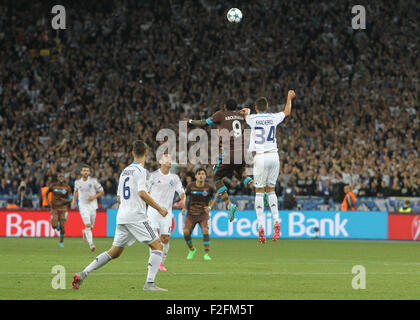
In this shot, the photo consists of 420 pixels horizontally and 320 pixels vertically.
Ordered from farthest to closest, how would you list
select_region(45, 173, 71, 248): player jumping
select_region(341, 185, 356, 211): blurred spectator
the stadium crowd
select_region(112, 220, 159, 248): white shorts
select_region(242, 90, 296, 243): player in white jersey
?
the stadium crowd < select_region(341, 185, 356, 211): blurred spectator < select_region(45, 173, 71, 248): player jumping < select_region(242, 90, 296, 243): player in white jersey < select_region(112, 220, 159, 248): white shorts

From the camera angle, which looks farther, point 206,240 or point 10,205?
point 10,205

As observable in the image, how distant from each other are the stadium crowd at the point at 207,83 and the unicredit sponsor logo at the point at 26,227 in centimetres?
149

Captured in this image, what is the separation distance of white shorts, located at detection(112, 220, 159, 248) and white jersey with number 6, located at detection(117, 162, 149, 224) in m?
0.09

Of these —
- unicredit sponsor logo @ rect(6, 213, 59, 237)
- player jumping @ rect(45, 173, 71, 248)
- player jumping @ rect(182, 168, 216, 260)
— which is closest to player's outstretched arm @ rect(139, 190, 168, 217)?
player jumping @ rect(182, 168, 216, 260)

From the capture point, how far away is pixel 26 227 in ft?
108

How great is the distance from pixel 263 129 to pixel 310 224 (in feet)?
59.4

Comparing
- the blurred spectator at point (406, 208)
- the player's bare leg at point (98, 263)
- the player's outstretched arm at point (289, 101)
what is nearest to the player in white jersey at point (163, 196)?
the player's outstretched arm at point (289, 101)

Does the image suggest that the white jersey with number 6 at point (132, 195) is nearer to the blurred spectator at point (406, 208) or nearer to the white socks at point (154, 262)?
the white socks at point (154, 262)

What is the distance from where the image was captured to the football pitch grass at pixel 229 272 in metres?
12.9

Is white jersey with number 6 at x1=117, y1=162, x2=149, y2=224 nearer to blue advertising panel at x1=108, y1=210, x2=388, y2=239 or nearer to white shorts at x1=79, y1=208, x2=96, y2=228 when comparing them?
white shorts at x1=79, y1=208, x2=96, y2=228

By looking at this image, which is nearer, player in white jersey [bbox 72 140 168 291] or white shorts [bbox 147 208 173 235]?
player in white jersey [bbox 72 140 168 291]

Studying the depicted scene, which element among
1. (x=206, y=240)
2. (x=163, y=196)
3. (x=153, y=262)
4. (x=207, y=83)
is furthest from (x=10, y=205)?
(x=153, y=262)

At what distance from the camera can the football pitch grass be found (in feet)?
42.4

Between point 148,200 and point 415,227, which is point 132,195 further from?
point 415,227
